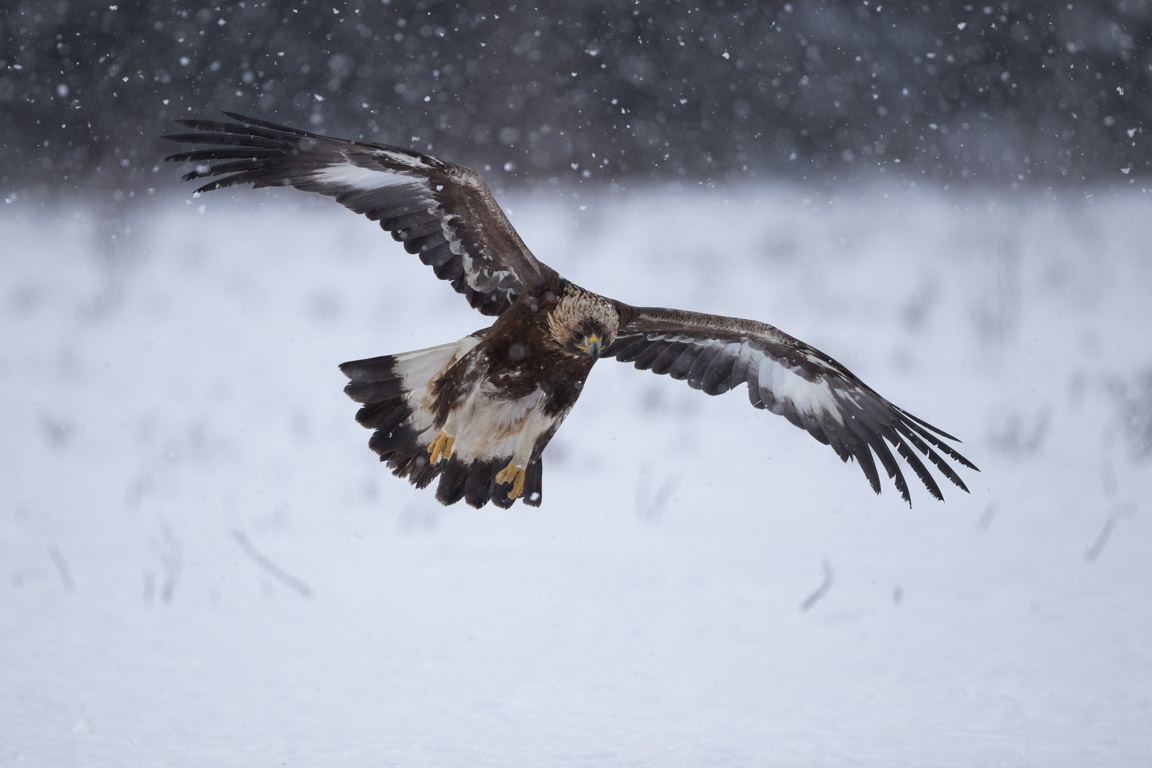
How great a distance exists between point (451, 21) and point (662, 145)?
3.18m

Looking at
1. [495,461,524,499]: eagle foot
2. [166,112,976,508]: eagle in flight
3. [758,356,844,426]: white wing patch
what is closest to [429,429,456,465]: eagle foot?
[166,112,976,508]: eagle in flight

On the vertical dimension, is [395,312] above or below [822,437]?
above

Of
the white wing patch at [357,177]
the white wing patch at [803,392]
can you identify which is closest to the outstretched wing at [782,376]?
the white wing patch at [803,392]

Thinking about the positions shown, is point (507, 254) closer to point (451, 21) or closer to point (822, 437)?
point (822, 437)

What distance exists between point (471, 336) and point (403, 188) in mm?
561

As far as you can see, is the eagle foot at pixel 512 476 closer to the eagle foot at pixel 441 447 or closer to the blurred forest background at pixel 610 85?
the eagle foot at pixel 441 447

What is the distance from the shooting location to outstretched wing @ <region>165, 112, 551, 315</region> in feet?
11.0

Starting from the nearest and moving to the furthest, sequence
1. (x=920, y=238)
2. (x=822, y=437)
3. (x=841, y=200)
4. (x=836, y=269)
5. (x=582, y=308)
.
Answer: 1. (x=582, y=308)
2. (x=822, y=437)
3. (x=836, y=269)
4. (x=920, y=238)
5. (x=841, y=200)

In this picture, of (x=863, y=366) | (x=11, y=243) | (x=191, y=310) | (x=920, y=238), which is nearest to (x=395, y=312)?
(x=191, y=310)

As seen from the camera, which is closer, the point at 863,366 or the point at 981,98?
the point at 863,366

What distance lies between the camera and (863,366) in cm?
873

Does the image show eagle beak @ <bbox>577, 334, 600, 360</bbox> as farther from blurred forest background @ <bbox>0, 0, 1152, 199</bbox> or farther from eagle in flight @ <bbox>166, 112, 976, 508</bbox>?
blurred forest background @ <bbox>0, 0, 1152, 199</bbox>

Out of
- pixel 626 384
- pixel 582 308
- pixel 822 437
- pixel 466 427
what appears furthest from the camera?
pixel 626 384

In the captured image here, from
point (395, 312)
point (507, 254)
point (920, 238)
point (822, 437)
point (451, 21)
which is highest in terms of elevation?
point (451, 21)
